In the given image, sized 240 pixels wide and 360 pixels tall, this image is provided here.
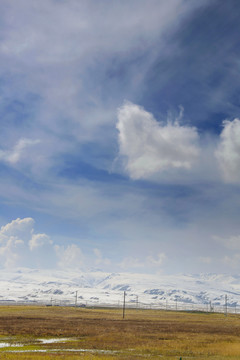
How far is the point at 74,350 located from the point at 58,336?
1860cm

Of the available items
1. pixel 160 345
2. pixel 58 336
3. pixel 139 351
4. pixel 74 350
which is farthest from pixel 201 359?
pixel 58 336

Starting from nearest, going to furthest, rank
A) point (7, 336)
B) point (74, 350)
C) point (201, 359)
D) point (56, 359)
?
point (56, 359), point (201, 359), point (74, 350), point (7, 336)

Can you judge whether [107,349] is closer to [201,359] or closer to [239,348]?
[201,359]

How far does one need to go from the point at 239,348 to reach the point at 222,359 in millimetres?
11671

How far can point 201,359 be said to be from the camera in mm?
36969

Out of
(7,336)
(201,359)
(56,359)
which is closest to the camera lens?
(56,359)

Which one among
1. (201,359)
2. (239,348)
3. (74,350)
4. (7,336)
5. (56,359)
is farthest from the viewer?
(7,336)

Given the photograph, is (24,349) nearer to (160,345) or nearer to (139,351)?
(139,351)

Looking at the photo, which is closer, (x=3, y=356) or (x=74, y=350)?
(x=3, y=356)

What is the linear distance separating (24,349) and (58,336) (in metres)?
17.4

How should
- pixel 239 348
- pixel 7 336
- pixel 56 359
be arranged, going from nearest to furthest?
pixel 56 359 < pixel 239 348 < pixel 7 336

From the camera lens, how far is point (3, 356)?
34.9 metres

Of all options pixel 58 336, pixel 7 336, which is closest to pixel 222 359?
pixel 58 336

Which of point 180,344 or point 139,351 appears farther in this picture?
point 180,344
